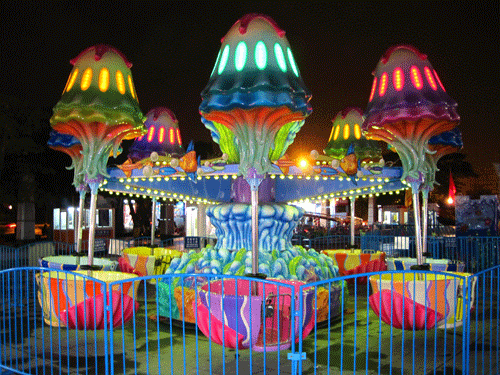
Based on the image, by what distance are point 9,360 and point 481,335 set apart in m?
6.35

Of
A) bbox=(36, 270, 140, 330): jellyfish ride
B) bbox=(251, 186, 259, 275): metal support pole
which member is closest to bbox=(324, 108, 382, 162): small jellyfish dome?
bbox=(251, 186, 259, 275): metal support pole

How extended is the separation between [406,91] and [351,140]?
3441mm

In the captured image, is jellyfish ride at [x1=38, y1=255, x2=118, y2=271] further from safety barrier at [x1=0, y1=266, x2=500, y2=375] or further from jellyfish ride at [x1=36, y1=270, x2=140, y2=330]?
jellyfish ride at [x1=36, y1=270, x2=140, y2=330]

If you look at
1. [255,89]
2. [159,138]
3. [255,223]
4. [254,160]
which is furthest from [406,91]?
[159,138]

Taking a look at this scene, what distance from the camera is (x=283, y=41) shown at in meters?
6.95

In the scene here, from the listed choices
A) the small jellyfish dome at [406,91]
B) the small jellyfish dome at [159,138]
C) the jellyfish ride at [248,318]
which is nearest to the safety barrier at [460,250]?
the small jellyfish dome at [406,91]

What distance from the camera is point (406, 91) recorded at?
25.0 ft

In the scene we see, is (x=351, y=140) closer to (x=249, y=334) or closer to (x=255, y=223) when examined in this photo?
(x=255, y=223)

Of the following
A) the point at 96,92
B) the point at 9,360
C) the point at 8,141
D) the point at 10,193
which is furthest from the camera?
the point at 10,193

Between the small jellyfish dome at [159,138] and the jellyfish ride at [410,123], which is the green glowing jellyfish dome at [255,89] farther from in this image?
the small jellyfish dome at [159,138]

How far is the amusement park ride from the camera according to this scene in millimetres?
6422

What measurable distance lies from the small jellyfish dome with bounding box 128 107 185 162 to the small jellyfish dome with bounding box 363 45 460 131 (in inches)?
197

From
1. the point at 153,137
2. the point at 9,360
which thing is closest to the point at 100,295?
the point at 9,360

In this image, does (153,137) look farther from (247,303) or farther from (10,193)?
(10,193)
